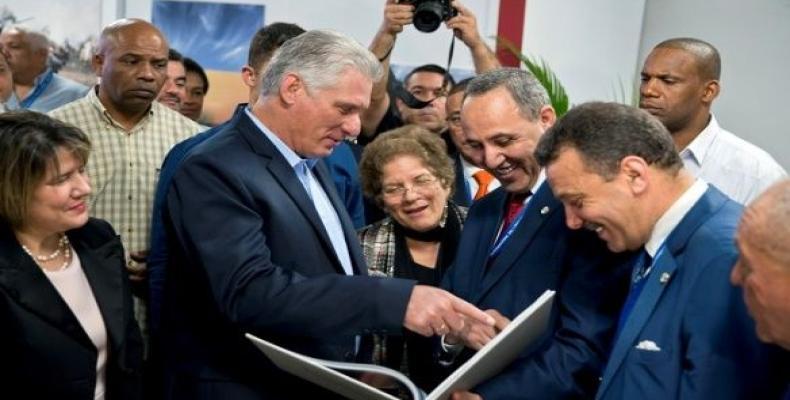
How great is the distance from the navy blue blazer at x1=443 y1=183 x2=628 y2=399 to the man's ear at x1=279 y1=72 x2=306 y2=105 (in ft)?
1.83

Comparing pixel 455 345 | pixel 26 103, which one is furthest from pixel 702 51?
pixel 26 103

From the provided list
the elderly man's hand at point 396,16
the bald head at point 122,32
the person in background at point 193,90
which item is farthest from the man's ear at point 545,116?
the person in background at point 193,90

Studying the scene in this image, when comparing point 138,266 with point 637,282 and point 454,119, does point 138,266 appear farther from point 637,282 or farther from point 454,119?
point 637,282

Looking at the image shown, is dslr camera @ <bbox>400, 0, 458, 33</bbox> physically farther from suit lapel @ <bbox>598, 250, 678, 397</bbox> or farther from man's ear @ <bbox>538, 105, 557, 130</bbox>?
suit lapel @ <bbox>598, 250, 678, 397</bbox>

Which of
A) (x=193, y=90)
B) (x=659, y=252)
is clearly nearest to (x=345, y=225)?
(x=659, y=252)

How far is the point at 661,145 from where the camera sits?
1.71 metres

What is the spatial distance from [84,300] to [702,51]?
224cm

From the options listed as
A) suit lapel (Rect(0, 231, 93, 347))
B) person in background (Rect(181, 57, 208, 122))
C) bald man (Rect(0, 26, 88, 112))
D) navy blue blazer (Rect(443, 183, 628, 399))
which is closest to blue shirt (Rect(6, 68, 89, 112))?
bald man (Rect(0, 26, 88, 112))

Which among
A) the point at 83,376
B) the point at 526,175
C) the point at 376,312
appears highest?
the point at 526,175

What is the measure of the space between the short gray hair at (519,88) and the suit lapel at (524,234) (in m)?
0.20

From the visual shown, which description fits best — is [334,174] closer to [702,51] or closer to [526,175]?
[526,175]

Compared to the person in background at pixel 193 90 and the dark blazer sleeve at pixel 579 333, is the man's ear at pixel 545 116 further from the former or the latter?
the person in background at pixel 193 90

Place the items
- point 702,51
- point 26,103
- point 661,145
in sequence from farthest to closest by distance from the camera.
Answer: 1. point 26,103
2. point 702,51
3. point 661,145

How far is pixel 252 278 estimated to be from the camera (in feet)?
6.09
